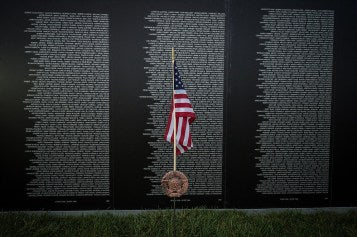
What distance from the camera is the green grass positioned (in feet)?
15.0

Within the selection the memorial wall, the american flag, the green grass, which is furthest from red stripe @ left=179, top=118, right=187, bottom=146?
the green grass

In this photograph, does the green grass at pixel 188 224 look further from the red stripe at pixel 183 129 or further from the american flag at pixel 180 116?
the red stripe at pixel 183 129

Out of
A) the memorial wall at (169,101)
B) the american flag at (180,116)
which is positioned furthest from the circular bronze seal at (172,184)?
the memorial wall at (169,101)

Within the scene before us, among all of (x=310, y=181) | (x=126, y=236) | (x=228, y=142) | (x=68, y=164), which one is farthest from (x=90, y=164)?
(x=310, y=181)

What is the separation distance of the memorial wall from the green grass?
0.34 meters

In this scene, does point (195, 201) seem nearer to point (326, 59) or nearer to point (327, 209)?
point (327, 209)

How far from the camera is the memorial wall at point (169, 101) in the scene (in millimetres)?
5191

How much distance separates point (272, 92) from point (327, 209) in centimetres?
229

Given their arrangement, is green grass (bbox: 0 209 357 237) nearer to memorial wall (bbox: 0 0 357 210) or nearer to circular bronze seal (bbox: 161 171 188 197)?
memorial wall (bbox: 0 0 357 210)

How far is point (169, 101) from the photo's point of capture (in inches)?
209

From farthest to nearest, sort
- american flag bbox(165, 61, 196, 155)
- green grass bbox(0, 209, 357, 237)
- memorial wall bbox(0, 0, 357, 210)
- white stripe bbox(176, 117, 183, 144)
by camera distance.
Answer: memorial wall bbox(0, 0, 357, 210), green grass bbox(0, 209, 357, 237), white stripe bbox(176, 117, 183, 144), american flag bbox(165, 61, 196, 155)

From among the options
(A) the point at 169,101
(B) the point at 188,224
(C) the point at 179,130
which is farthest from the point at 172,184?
(A) the point at 169,101

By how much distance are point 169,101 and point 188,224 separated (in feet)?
6.45

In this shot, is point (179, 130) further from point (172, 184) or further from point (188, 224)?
point (188, 224)
